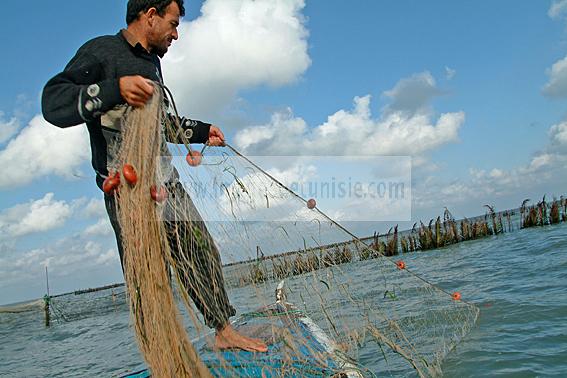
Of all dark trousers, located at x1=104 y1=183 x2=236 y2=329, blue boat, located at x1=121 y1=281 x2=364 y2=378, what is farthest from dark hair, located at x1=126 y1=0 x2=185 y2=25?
blue boat, located at x1=121 y1=281 x2=364 y2=378

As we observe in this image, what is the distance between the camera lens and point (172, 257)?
81.5 inches

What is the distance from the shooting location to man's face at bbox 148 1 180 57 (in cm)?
238

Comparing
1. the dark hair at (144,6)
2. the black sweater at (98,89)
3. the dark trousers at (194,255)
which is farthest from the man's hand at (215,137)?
the dark hair at (144,6)

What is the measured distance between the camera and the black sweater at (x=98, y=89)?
1972mm

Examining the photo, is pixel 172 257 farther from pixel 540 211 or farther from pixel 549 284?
pixel 540 211

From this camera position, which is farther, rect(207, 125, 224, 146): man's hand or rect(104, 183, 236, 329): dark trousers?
rect(207, 125, 224, 146): man's hand

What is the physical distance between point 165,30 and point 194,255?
1.28 m

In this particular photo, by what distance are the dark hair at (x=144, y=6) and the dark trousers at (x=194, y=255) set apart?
98 cm

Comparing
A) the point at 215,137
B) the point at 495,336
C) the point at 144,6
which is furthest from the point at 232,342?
the point at 495,336

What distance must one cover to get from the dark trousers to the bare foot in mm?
57

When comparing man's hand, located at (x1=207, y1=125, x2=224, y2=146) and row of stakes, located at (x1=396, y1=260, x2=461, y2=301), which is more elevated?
man's hand, located at (x1=207, y1=125, x2=224, y2=146)

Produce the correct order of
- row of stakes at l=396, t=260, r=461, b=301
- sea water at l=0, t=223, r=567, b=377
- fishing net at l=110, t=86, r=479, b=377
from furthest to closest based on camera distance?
1. row of stakes at l=396, t=260, r=461, b=301
2. sea water at l=0, t=223, r=567, b=377
3. fishing net at l=110, t=86, r=479, b=377

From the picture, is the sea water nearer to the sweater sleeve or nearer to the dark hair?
the sweater sleeve

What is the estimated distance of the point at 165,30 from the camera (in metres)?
2.43
